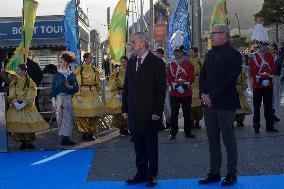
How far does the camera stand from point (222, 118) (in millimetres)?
6262

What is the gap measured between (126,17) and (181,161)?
4.63 meters

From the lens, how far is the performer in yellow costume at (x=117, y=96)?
10602 millimetres

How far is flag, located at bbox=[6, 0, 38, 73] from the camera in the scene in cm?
1001

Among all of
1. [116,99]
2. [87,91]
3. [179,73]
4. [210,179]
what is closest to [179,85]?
[179,73]

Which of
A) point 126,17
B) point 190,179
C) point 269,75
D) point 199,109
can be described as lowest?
point 190,179

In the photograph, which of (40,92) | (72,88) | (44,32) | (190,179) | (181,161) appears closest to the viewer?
(190,179)

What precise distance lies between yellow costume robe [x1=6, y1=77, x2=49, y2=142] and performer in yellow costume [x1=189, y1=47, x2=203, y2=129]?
3411mm

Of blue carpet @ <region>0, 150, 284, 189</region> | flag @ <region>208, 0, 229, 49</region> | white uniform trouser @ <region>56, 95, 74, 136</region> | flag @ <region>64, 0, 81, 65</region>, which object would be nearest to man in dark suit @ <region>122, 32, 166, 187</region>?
blue carpet @ <region>0, 150, 284, 189</region>

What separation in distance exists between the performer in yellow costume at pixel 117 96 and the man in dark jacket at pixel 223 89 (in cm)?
432

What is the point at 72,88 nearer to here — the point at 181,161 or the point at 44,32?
the point at 181,161

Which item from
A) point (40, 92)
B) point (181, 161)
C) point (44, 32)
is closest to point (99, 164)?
point (181, 161)

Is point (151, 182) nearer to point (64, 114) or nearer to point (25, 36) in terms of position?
point (64, 114)

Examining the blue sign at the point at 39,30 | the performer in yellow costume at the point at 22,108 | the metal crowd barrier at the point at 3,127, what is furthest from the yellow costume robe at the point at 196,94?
the blue sign at the point at 39,30

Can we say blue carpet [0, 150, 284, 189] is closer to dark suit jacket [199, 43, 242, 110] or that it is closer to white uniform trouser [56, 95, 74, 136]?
white uniform trouser [56, 95, 74, 136]
